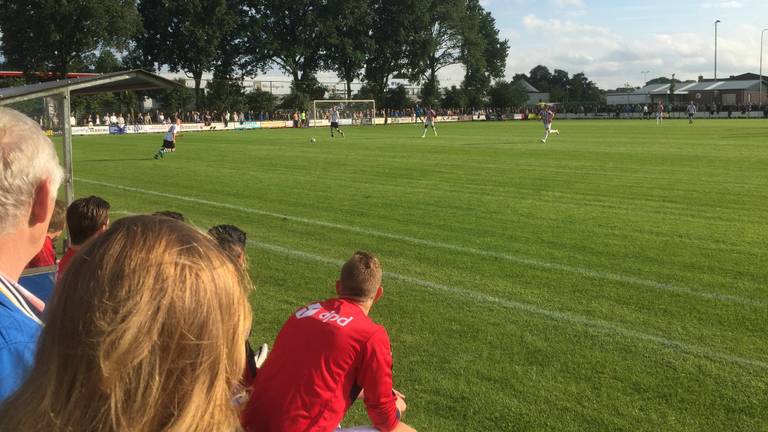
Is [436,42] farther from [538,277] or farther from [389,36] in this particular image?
[538,277]

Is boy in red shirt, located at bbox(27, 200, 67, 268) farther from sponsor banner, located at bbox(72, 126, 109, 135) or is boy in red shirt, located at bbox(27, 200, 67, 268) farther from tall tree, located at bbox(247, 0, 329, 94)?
tall tree, located at bbox(247, 0, 329, 94)

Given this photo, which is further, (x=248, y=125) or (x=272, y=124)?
(x=272, y=124)

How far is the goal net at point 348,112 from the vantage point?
6444 cm

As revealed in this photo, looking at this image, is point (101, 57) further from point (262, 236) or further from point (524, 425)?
point (524, 425)

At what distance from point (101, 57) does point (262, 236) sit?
64534 millimetres

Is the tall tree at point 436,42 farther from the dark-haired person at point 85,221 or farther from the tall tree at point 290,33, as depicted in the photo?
the dark-haired person at point 85,221

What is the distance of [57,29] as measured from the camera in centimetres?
5394

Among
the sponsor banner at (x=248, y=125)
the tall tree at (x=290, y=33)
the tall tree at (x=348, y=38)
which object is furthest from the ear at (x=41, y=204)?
the tall tree at (x=348, y=38)

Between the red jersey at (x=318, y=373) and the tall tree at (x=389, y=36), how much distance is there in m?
74.0

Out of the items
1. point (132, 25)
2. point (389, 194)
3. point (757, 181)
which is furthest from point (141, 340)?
point (132, 25)

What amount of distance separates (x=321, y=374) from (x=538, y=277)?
4.51 m

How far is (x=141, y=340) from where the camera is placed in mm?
1276

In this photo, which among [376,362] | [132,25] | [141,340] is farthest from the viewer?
[132,25]

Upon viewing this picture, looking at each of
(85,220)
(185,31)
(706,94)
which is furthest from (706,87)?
(85,220)
